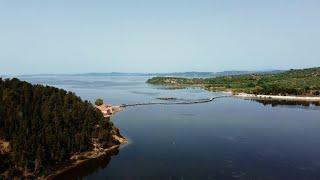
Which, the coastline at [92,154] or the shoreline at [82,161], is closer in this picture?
the shoreline at [82,161]

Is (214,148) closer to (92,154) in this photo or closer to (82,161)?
(92,154)

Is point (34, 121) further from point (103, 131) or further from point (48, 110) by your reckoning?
point (103, 131)

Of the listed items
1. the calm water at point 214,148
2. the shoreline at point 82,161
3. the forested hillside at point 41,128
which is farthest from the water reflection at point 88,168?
the forested hillside at point 41,128

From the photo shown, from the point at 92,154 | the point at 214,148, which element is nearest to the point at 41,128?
the point at 92,154

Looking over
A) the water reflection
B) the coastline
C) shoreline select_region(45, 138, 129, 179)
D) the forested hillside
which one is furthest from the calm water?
the forested hillside

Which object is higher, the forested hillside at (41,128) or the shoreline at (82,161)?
the forested hillside at (41,128)

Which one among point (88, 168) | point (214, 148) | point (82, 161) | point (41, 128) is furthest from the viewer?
point (214, 148)

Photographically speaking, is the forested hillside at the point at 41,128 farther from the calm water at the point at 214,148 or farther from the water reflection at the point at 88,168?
the calm water at the point at 214,148

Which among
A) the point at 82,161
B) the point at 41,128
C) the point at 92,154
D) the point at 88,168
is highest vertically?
the point at 41,128
